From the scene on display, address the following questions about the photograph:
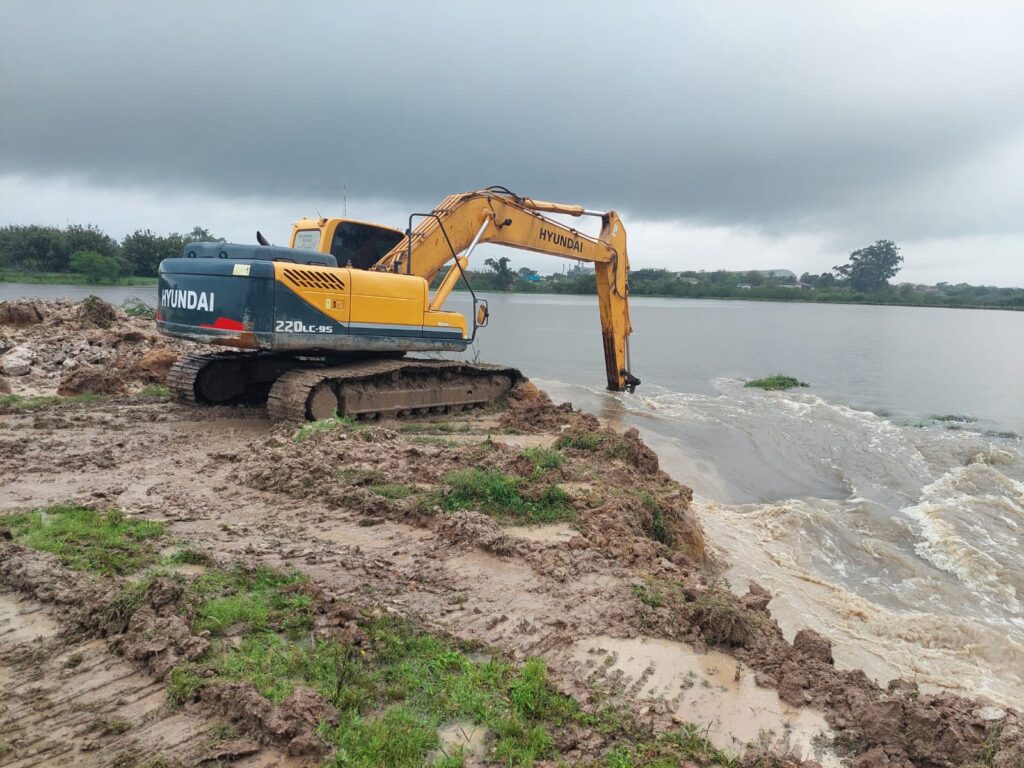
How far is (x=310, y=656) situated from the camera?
126 inches

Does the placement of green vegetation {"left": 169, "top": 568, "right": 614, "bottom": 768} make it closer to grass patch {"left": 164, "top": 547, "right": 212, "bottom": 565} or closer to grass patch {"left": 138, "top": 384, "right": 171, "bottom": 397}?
grass patch {"left": 164, "top": 547, "right": 212, "bottom": 565}

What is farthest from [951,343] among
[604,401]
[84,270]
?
[84,270]

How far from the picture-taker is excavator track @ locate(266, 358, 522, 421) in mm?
8352

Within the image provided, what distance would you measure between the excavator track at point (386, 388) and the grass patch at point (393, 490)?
8.98 feet

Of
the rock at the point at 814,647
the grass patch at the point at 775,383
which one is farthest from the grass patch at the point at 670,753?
the grass patch at the point at 775,383

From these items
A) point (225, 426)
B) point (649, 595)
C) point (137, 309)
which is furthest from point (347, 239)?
point (137, 309)

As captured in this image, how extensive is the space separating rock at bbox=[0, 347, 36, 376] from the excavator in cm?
323

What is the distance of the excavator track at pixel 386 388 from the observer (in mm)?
8352

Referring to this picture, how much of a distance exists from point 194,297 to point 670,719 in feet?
23.9

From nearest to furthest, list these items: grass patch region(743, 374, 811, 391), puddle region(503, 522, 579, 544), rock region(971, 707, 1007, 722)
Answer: rock region(971, 707, 1007, 722)
puddle region(503, 522, 579, 544)
grass patch region(743, 374, 811, 391)

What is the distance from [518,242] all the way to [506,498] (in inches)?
283

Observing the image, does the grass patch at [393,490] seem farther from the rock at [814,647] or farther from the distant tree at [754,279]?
the distant tree at [754,279]

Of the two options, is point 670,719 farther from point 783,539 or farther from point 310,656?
point 783,539

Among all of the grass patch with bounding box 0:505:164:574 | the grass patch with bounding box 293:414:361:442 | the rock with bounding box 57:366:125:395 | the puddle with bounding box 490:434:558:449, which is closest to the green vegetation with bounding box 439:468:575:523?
the grass patch with bounding box 293:414:361:442
